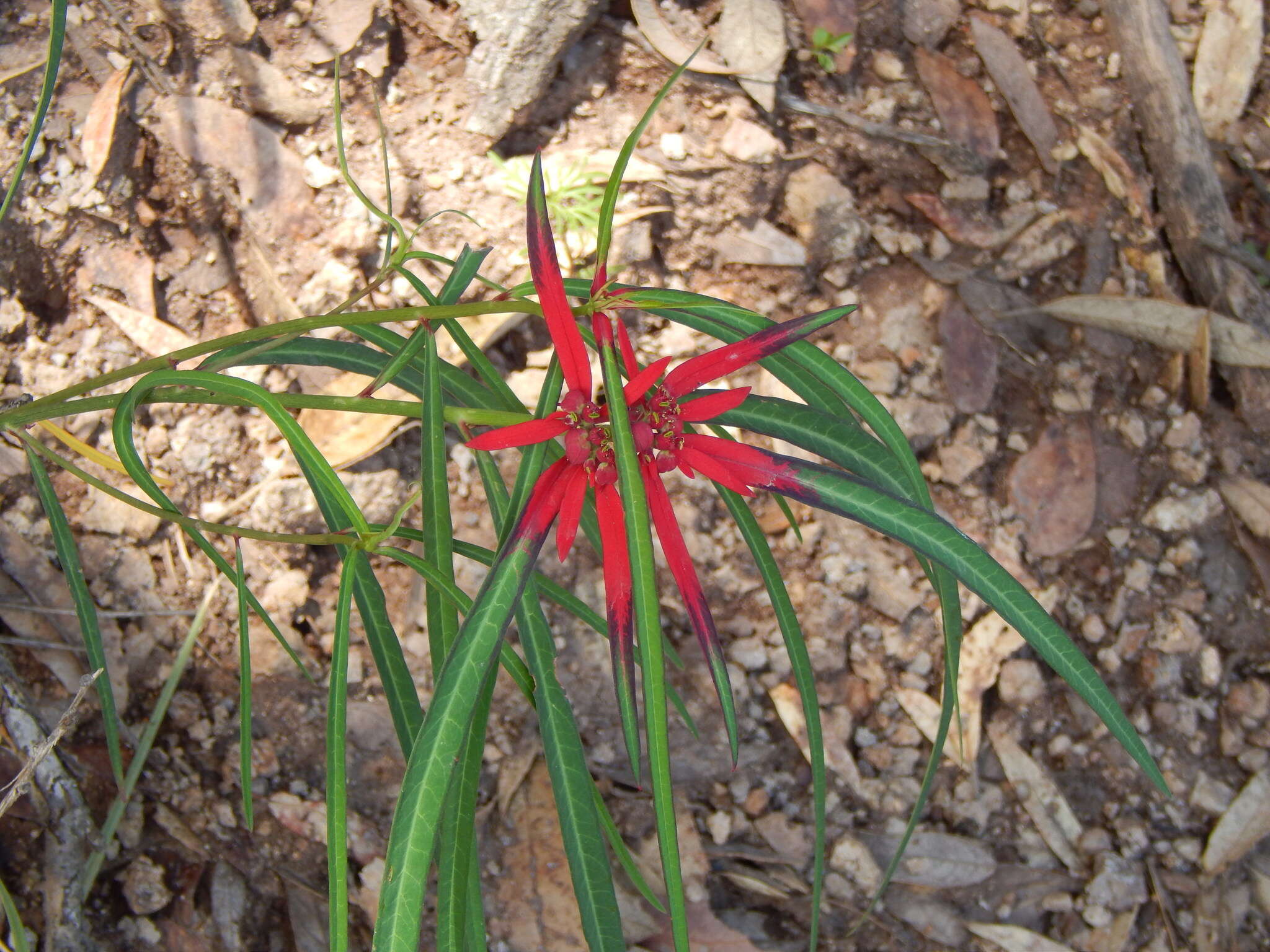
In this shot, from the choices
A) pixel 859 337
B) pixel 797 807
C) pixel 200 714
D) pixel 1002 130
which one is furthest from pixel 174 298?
pixel 1002 130

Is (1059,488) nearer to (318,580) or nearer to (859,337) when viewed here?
(859,337)

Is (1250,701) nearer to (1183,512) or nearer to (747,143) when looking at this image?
(1183,512)

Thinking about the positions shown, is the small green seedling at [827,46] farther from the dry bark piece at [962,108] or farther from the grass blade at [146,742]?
the grass blade at [146,742]

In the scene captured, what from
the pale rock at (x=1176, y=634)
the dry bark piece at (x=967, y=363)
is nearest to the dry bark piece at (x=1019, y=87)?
the dry bark piece at (x=967, y=363)

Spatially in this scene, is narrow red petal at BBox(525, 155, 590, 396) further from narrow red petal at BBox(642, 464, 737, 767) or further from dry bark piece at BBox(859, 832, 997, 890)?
dry bark piece at BBox(859, 832, 997, 890)

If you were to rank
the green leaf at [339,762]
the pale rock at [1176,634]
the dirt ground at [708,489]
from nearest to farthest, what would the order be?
the green leaf at [339,762]
the dirt ground at [708,489]
the pale rock at [1176,634]

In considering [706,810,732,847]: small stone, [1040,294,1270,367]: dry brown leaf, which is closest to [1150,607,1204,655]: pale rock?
[1040,294,1270,367]: dry brown leaf
